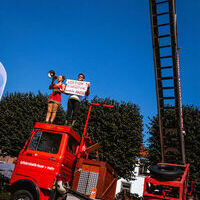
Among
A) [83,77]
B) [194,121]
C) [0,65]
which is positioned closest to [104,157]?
[194,121]

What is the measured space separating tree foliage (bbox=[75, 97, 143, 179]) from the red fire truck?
13.2 meters

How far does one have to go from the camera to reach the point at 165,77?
9266mm

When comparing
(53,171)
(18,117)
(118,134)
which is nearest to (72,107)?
(53,171)

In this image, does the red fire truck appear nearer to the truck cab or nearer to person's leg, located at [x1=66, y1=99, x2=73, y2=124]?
the truck cab

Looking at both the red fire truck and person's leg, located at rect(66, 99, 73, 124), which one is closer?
the red fire truck

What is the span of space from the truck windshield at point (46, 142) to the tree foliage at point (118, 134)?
45.4 feet

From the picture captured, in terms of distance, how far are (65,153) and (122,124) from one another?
15.0 meters

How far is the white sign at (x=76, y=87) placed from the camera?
8555mm

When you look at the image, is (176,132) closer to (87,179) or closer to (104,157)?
(87,179)

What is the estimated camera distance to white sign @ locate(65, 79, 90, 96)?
8.55 m

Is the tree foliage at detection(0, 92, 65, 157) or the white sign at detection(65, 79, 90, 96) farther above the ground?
the tree foliage at detection(0, 92, 65, 157)

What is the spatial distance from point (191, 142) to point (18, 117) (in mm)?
17837

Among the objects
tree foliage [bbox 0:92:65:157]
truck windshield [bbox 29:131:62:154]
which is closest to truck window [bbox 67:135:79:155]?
truck windshield [bbox 29:131:62:154]

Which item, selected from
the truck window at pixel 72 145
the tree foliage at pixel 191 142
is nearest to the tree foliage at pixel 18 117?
the tree foliage at pixel 191 142
